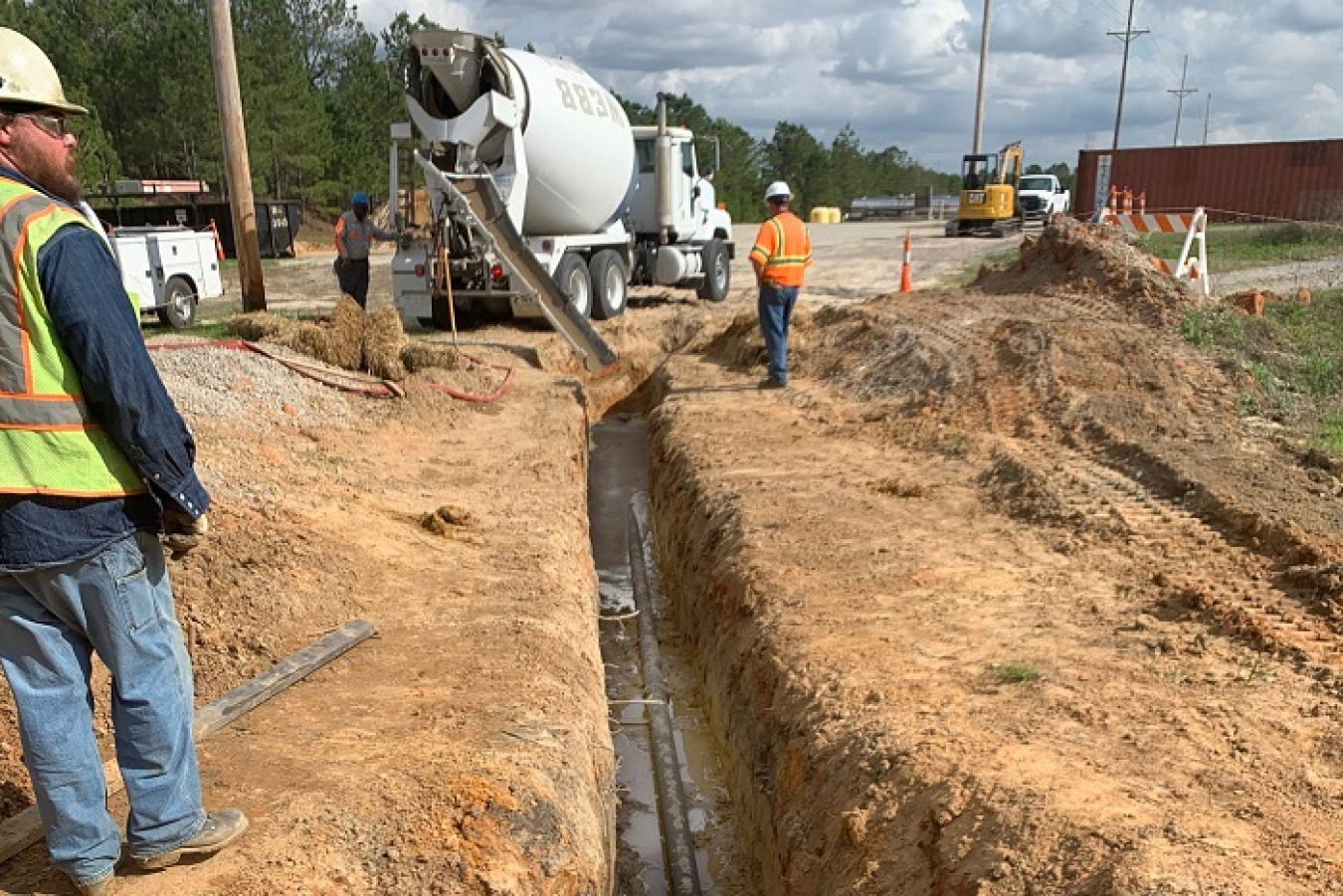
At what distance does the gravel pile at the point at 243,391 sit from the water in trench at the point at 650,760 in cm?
278

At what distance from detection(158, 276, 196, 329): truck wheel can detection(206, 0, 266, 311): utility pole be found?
339cm

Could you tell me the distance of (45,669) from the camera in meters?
2.72

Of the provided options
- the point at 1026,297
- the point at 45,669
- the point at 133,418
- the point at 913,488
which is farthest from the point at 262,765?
the point at 1026,297

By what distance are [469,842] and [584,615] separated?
8.31 feet

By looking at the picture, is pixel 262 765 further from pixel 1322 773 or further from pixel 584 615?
pixel 1322 773

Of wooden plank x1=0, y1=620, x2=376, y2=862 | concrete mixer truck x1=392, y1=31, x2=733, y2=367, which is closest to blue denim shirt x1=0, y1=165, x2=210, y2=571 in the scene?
wooden plank x1=0, y1=620, x2=376, y2=862

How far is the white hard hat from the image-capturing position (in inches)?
96.9

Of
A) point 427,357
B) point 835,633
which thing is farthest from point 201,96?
point 835,633

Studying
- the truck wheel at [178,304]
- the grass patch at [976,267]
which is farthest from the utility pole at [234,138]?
the grass patch at [976,267]

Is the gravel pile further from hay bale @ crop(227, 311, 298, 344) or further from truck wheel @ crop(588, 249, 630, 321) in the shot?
truck wheel @ crop(588, 249, 630, 321)

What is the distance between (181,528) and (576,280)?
11.7 metres

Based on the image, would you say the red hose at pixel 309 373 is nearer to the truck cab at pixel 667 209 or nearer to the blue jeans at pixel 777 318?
the blue jeans at pixel 777 318

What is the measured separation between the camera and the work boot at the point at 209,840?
3.05m

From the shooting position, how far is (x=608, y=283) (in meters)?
14.8
